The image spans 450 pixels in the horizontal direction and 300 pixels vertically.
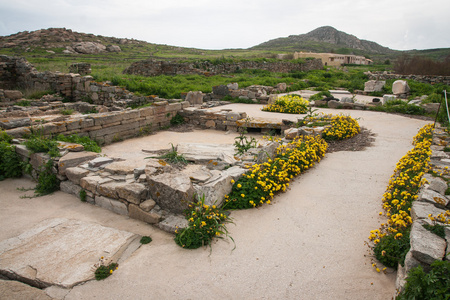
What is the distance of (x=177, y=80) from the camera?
1816 centimetres

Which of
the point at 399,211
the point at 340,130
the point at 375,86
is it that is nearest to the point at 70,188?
the point at 399,211

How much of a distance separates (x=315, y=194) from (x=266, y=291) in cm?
268

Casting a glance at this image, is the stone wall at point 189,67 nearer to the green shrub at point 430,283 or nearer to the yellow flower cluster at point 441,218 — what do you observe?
the yellow flower cluster at point 441,218

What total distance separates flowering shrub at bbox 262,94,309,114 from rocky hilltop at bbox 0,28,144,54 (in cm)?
3413

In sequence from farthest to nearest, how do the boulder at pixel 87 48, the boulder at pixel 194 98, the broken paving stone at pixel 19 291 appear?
the boulder at pixel 87 48, the boulder at pixel 194 98, the broken paving stone at pixel 19 291

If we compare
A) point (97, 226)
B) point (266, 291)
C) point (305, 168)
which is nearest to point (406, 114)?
point (305, 168)

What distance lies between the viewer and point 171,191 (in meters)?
4.46

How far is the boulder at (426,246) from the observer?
2738mm

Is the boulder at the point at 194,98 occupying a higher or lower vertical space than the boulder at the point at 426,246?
higher

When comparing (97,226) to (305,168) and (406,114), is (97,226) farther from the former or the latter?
(406,114)

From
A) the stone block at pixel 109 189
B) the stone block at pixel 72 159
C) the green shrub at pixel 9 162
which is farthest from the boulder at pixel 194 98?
the stone block at pixel 109 189

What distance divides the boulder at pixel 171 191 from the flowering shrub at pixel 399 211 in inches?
106

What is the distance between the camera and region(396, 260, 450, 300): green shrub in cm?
248

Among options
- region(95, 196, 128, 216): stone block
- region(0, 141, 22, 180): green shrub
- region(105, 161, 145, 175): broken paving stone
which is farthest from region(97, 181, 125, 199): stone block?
region(0, 141, 22, 180): green shrub
